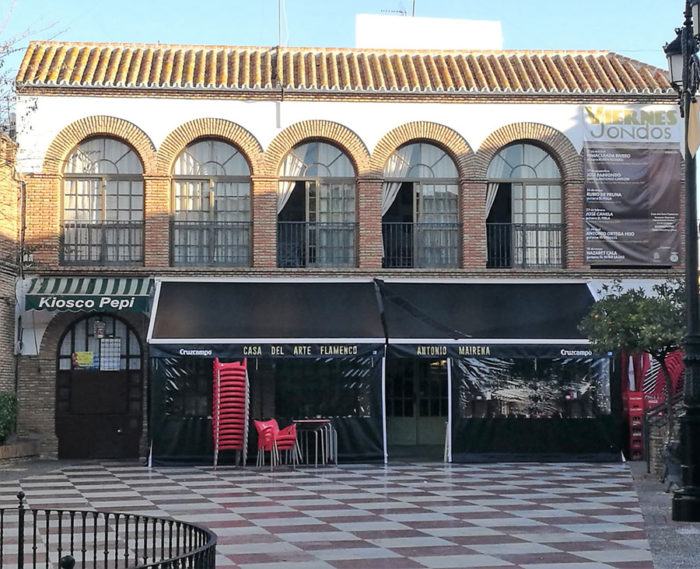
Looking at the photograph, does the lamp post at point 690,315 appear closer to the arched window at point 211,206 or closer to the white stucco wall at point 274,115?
the white stucco wall at point 274,115

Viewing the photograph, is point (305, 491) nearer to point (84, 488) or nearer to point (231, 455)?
point (84, 488)

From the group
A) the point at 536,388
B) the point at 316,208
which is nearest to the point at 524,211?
the point at 536,388

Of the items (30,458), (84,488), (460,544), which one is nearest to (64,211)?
(30,458)

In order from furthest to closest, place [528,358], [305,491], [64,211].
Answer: [64,211] → [528,358] → [305,491]

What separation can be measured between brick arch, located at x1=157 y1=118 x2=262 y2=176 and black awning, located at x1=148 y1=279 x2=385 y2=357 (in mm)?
2485

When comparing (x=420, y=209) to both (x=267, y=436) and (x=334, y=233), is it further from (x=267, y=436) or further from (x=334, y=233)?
(x=267, y=436)

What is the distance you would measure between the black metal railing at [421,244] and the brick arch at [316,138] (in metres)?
1.48

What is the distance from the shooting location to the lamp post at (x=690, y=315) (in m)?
12.7

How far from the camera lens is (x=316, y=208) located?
23922mm

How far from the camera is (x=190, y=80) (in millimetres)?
23812

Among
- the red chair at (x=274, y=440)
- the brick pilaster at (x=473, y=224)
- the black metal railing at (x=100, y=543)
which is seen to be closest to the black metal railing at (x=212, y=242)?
the red chair at (x=274, y=440)

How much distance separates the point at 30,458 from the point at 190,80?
8.32m

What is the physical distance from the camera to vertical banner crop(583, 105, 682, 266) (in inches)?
940

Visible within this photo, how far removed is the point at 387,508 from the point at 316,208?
34.7ft
